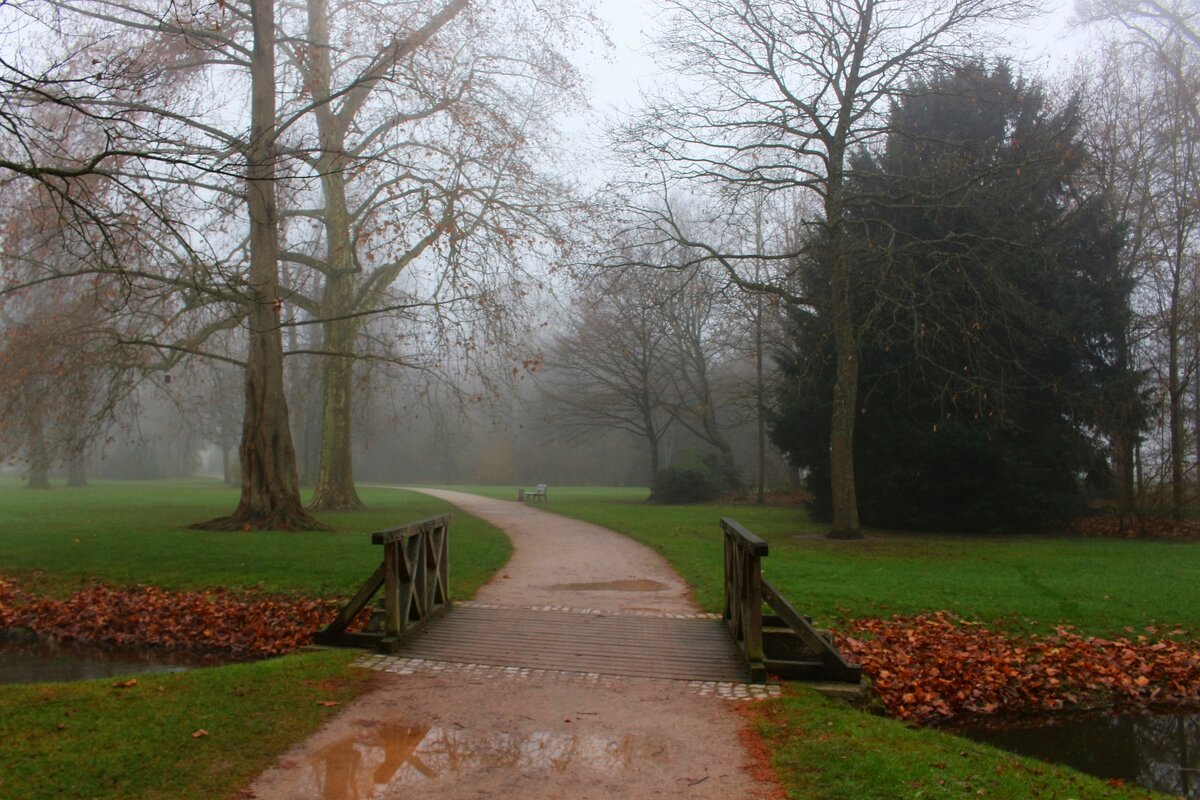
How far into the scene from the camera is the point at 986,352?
1972 centimetres

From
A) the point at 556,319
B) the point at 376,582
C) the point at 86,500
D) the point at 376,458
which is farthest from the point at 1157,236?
the point at 376,458

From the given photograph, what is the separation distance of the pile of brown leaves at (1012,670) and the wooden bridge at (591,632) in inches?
31.8

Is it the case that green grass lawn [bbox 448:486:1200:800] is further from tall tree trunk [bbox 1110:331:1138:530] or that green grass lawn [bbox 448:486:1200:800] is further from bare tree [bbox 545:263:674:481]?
bare tree [bbox 545:263:674:481]

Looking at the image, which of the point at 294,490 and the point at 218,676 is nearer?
the point at 218,676

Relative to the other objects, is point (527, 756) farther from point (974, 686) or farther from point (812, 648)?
point (974, 686)

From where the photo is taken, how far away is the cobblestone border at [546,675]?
7270mm

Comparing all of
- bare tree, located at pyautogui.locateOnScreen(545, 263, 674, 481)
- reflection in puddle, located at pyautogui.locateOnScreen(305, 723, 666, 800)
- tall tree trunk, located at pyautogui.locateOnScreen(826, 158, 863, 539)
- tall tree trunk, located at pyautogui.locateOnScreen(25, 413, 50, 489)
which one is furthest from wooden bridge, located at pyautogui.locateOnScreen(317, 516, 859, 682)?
bare tree, located at pyautogui.locateOnScreen(545, 263, 674, 481)

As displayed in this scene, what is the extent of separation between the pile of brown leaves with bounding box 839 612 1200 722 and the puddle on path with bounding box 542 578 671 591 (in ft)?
9.67

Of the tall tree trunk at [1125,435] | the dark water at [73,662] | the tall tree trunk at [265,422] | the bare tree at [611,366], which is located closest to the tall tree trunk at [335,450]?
the tall tree trunk at [265,422]

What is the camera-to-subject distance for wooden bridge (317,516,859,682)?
7.72 metres

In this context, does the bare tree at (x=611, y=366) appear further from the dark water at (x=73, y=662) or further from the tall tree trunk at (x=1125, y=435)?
the dark water at (x=73, y=662)

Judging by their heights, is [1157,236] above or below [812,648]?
above

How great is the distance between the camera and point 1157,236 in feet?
86.8

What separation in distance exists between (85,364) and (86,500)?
16.3 meters
